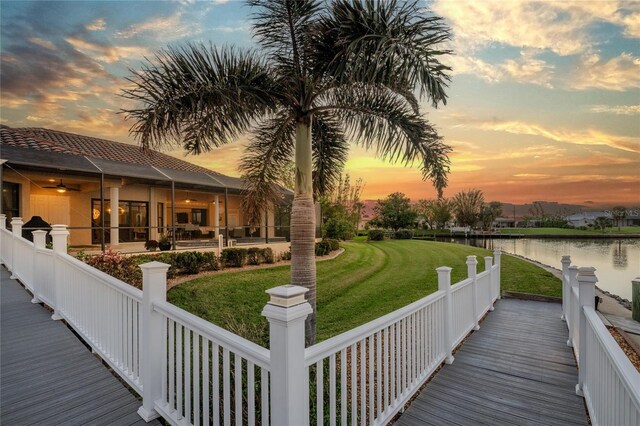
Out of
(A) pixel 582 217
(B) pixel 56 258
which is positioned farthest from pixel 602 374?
(A) pixel 582 217

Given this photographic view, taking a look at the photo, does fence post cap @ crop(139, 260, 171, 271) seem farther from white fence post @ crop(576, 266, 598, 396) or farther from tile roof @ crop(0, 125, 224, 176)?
tile roof @ crop(0, 125, 224, 176)

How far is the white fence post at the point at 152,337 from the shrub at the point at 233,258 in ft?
30.0

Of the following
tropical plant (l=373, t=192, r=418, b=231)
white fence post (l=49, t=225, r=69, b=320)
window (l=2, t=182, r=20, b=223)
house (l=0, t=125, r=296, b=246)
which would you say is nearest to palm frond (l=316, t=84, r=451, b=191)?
house (l=0, t=125, r=296, b=246)

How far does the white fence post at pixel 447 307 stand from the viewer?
4.53 metres

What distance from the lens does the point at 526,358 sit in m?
4.89

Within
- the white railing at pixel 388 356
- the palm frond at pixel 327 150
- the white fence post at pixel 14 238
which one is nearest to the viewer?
the white railing at pixel 388 356

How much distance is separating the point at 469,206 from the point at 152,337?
4803 centimetres

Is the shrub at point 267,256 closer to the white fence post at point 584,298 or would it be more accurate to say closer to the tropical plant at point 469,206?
the white fence post at point 584,298

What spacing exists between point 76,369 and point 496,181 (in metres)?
18.1

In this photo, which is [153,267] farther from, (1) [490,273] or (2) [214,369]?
(1) [490,273]

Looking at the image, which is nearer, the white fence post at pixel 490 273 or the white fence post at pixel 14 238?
the white fence post at pixel 14 238

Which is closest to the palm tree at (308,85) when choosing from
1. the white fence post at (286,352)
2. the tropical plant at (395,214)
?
the white fence post at (286,352)

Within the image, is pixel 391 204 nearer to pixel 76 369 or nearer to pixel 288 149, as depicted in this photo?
pixel 288 149

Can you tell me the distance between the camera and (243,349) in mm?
1974
